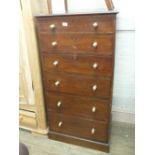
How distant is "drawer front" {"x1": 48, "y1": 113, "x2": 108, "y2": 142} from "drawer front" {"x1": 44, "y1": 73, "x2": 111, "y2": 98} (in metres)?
0.28

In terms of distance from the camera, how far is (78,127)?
5.92 feet

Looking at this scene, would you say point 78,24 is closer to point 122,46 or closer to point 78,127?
point 122,46

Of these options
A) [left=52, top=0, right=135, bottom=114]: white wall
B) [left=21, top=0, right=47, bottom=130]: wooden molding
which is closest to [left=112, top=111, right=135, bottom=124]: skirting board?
[left=52, top=0, right=135, bottom=114]: white wall

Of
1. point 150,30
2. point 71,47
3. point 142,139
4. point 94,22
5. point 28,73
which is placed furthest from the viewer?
point 28,73

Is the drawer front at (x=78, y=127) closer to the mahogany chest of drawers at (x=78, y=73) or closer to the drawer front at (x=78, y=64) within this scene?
the mahogany chest of drawers at (x=78, y=73)

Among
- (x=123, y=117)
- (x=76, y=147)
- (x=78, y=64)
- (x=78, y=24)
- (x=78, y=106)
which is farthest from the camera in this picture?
(x=123, y=117)

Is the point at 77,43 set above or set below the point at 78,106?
above

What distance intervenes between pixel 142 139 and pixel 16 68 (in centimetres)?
89

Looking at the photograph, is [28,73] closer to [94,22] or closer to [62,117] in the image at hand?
[62,117]

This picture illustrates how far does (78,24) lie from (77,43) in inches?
5.8

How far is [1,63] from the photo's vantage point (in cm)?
65

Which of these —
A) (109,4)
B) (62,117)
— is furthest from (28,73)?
(109,4)

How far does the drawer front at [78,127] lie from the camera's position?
1726 millimetres

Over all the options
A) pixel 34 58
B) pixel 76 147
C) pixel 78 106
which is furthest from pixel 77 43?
pixel 76 147
